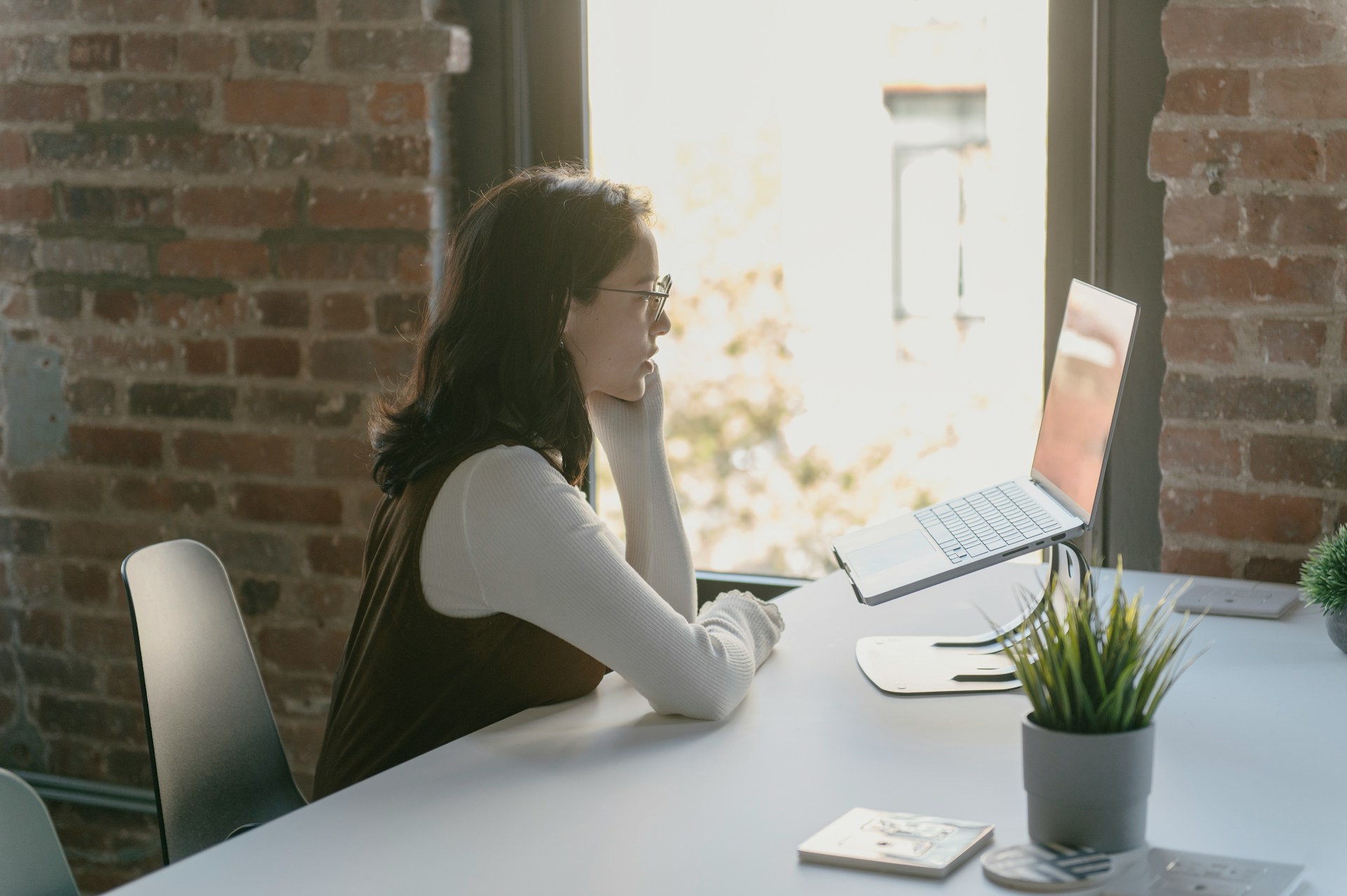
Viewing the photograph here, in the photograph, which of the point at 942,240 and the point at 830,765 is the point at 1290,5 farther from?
the point at 830,765

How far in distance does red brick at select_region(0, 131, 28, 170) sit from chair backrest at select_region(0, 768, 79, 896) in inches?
67.0

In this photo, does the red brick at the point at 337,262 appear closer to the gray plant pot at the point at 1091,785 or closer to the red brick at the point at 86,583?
the red brick at the point at 86,583

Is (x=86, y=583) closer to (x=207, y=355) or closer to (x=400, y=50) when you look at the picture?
(x=207, y=355)

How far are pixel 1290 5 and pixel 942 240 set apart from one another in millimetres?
618

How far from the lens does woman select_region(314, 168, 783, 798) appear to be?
4.63ft

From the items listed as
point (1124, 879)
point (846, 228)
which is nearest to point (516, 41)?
point (846, 228)

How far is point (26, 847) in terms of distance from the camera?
1.23m

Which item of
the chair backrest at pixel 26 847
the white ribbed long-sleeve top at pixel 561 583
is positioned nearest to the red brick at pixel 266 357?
the white ribbed long-sleeve top at pixel 561 583

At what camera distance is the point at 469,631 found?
4.92 ft

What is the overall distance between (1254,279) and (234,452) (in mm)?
1779

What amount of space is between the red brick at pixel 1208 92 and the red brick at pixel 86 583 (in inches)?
81.9

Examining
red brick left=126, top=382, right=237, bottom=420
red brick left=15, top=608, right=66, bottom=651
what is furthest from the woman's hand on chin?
red brick left=15, top=608, right=66, bottom=651

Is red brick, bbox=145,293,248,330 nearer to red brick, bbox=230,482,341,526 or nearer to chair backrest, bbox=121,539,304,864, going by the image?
red brick, bbox=230,482,341,526

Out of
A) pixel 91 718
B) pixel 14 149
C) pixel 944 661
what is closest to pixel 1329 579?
pixel 944 661
